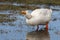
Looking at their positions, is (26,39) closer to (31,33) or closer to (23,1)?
(31,33)

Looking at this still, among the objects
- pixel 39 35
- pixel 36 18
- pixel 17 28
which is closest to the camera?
pixel 39 35

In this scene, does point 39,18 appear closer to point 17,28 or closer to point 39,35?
point 39,35

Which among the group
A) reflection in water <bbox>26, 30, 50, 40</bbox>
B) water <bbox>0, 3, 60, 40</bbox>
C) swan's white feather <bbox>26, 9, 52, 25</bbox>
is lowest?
reflection in water <bbox>26, 30, 50, 40</bbox>

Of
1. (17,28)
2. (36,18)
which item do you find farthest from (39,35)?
(17,28)

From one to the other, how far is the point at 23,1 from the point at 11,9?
3.43 meters

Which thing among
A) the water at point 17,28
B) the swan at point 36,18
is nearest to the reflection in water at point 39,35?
the water at point 17,28

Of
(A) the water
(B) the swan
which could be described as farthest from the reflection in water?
(B) the swan

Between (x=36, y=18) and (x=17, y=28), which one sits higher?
(x=36, y=18)

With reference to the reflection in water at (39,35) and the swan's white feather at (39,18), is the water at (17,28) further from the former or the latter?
the swan's white feather at (39,18)

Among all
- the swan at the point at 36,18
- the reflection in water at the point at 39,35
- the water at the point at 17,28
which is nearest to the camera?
the reflection in water at the point at 39,35

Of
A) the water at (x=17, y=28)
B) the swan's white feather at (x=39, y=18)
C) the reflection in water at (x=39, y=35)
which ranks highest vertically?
the swan's white feather at (x=39, y=18)

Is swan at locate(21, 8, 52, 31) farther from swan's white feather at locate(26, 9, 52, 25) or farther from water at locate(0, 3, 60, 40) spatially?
water at locate(0, 3, 60, 40)

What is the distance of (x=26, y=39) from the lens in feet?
27.3

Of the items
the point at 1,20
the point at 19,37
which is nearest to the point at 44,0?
the point at 1,20
